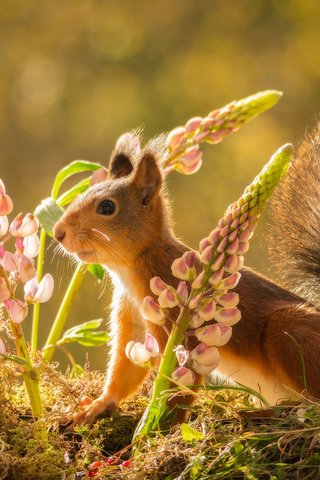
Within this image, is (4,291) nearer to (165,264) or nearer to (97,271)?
(165,264)

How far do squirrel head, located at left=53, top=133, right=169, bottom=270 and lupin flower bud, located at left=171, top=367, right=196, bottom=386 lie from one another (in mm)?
322

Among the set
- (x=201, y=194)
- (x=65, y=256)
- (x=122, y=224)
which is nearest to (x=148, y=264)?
(x=122, y=224)

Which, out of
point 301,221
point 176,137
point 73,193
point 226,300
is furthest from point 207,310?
point 73,193

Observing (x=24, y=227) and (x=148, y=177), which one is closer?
(x=24, y=227)

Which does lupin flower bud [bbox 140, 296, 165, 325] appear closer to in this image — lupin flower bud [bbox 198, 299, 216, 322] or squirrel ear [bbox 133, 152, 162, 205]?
lupin flower bud [bbox 198, 299, 216, 322]

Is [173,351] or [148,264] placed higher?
[148,264]

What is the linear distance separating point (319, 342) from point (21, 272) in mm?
485

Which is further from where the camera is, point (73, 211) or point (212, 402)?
point (73, 211)

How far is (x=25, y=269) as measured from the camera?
1226 millimetres

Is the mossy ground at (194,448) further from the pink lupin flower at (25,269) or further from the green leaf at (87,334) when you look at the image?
the green leaf at (87,334)

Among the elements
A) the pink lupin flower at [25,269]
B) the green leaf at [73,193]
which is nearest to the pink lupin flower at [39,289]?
the pink lupin flower at [25,269]

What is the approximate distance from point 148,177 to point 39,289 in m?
0.34

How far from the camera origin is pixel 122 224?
59.8 inches

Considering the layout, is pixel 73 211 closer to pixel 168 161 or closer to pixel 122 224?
pixel 122 224
